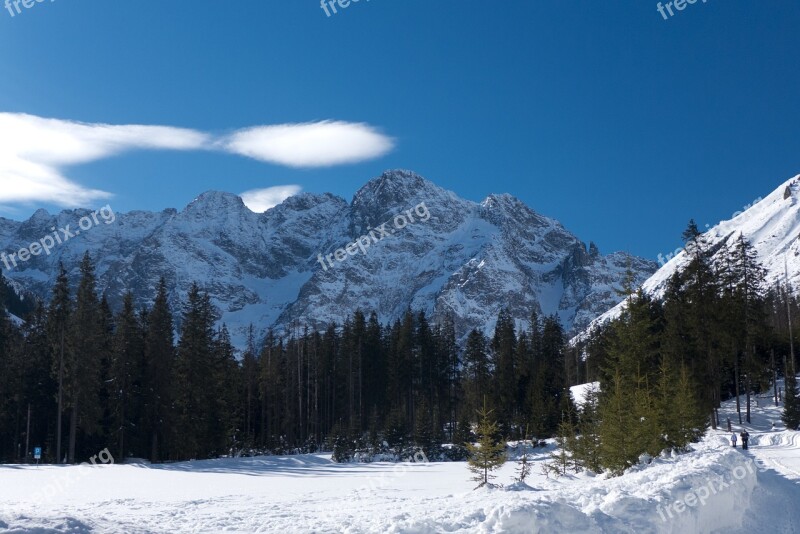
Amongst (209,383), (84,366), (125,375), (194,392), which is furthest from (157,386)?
(84,366)

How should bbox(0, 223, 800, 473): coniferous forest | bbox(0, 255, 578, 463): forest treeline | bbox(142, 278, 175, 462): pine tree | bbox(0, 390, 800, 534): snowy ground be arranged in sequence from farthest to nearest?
bbox(142, 278, 175, 462): pine tree → bbox(0, 255, 578, 463): forest treeline → bbox(0, 223, 800, 473): coniferous forest → bbox(0, 390, 800, 534): snowy ground

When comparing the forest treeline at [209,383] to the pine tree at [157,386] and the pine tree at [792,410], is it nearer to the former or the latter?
the pine tree at [157,386]

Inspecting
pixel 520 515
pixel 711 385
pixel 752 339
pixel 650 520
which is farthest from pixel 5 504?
pixel 752 339

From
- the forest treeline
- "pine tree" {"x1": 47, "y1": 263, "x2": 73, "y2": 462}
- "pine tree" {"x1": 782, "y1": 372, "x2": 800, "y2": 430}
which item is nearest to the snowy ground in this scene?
the forest treeline

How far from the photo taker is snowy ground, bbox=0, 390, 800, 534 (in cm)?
1189

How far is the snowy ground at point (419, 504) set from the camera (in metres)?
11.9

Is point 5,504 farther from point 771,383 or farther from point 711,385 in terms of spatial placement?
point 771,383

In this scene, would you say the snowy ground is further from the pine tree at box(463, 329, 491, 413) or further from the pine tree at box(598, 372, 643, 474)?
the pine tree at box(463, 329, 491, 413)

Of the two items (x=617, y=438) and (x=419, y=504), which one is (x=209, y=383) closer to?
(x=617, y=438)

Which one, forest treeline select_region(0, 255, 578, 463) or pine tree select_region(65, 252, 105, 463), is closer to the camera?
pine tree select_region(65, 252, 105, 463)

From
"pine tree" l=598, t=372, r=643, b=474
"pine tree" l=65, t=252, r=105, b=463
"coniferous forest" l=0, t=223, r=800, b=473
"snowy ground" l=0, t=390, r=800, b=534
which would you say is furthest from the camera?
"pine tree" l=65, t=252, r=105, b=463

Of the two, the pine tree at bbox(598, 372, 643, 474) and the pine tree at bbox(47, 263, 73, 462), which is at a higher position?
the pine tree at bbox(47, 263, 73, 462)

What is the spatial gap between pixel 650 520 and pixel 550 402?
4169 cm

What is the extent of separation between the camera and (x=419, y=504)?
16.9 metres
